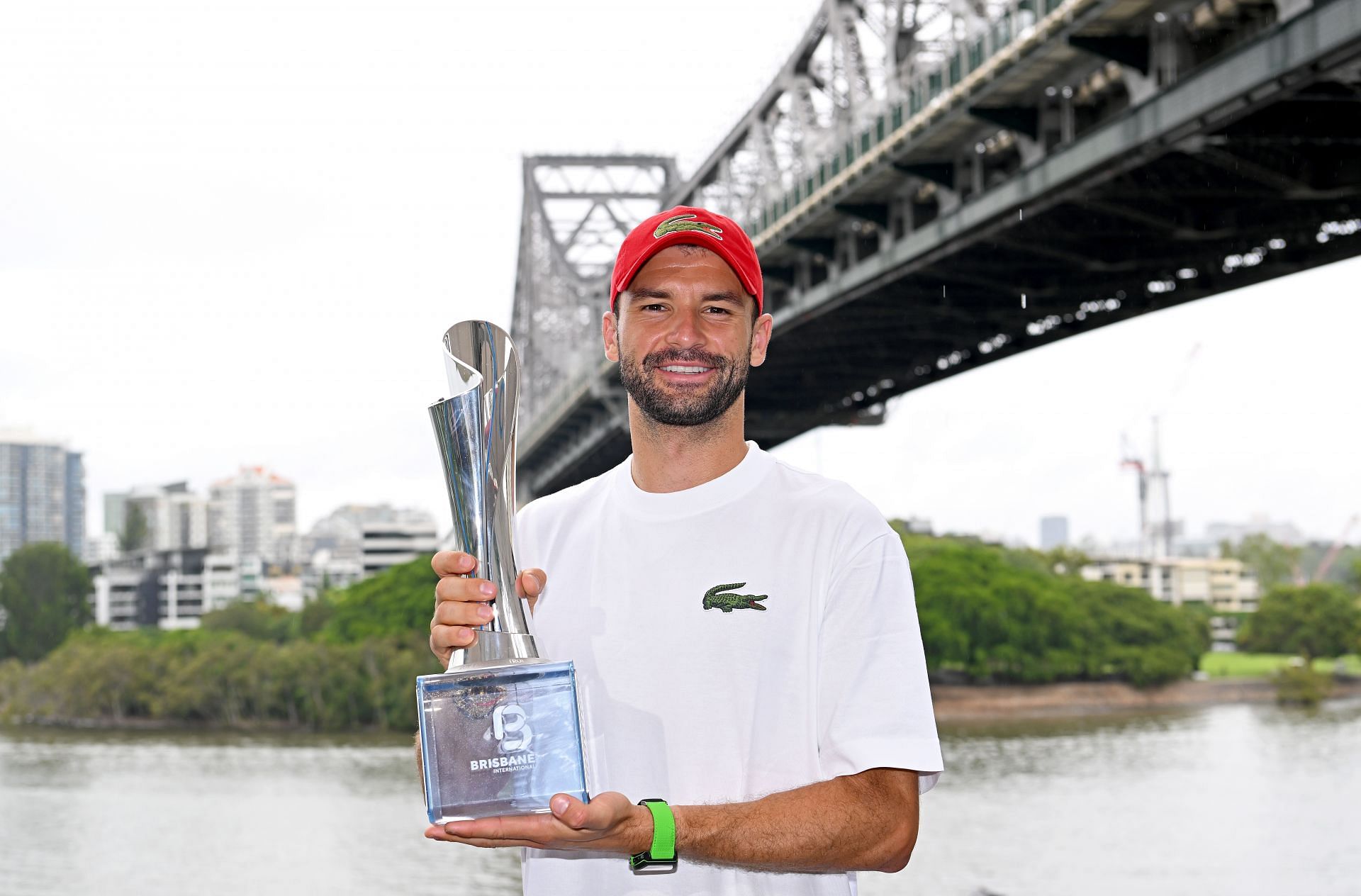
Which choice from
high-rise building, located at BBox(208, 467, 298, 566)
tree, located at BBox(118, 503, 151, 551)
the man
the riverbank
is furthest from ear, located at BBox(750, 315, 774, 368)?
high-rise building, located at BBox(208, 467, 298, 566)

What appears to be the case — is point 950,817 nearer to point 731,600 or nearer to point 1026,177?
point 1026,177

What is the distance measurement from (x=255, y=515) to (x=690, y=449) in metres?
148

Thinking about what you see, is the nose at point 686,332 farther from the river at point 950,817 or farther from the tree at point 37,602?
the tree at point 37,602

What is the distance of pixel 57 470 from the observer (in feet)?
330

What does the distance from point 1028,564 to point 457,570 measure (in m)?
57.9

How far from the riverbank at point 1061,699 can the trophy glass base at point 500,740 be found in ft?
154

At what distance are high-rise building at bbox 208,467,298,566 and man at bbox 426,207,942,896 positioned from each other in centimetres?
12864

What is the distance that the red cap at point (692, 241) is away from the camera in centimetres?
242

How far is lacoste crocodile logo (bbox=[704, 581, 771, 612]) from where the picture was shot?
2361 millimetres

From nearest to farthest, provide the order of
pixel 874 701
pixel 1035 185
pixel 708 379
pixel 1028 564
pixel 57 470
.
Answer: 1. pixel 874 701
2. pixel 708 379
3. pixel 1035 185
4. pixel 1028 564
5. pixel 57 470

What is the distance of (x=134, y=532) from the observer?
4400 inches

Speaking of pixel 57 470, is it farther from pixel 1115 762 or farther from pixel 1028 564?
pixel 1115 762

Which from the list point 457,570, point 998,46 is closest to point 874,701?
point 457,570

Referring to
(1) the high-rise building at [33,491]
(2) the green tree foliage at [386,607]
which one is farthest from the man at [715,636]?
(1) the high-rise building at [33,491]
